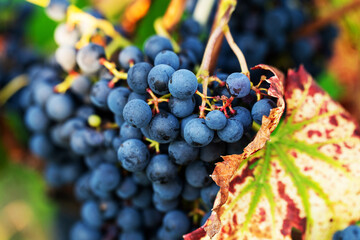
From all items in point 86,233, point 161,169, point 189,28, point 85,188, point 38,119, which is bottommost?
point 86,233

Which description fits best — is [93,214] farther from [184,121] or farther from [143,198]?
[184,121]

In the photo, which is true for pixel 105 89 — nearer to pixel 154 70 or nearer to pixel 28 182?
pixel 154 70

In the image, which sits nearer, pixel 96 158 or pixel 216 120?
pixel 216 120

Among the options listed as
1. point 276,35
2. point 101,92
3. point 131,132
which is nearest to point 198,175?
point 131,132

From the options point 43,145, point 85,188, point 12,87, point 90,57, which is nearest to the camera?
point 90,57

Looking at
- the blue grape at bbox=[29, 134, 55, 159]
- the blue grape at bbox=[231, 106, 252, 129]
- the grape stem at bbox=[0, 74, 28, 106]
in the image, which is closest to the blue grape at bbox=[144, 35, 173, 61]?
the blue grape at bbox=[231, 106, 252, 129]

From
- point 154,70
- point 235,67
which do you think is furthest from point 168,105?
point 235,67
